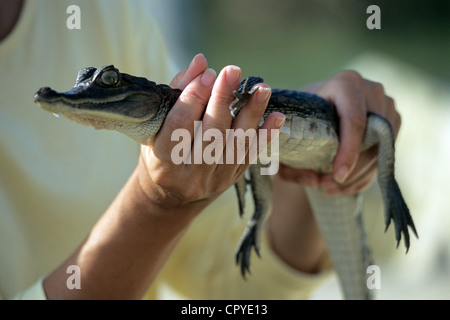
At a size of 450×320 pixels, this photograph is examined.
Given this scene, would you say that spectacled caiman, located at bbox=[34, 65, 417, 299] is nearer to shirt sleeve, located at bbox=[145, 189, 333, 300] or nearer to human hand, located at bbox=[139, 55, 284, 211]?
human hand, located at bbox=[139, 55, 284, 211]

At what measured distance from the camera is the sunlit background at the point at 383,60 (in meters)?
3.20

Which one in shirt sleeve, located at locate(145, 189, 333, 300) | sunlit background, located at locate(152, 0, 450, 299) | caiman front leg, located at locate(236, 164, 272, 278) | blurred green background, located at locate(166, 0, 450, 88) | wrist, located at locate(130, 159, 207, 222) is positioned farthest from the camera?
blurred green background, located at locate(166, 0, 450, 88)

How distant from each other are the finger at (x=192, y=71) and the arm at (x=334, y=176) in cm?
53

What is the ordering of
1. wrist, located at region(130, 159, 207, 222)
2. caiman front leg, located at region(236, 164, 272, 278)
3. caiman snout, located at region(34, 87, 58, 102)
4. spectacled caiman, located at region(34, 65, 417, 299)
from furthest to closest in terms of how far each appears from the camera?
caiman front leg, located at region(236, 164, 272, 278) < wrist, located at region(130, 159, 207, 222) < spectacled caiman, located at region(34, 65, 417, 299) < caiman snout, located at region(34, 87, 58, 102)

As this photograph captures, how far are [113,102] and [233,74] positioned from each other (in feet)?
0.87

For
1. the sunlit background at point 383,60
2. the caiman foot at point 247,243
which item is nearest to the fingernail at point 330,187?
the caiman foot at point 247,243

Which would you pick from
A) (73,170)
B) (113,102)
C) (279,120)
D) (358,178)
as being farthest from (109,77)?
(358,178)

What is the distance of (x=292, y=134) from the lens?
4.90 feet

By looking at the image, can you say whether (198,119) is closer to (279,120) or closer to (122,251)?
(279,120)

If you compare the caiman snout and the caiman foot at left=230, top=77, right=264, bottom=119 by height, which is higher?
the caiman snout

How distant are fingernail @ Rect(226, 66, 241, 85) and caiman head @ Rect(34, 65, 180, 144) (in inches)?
6.1

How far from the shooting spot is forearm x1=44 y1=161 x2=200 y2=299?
4.39ft

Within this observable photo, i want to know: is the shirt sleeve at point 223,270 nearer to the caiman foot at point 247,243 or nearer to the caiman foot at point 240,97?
the caiman foot at point 247,243

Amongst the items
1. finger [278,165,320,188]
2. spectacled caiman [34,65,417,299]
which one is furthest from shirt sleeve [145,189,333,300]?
finger [278,165,320,188]
